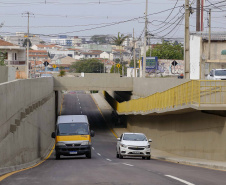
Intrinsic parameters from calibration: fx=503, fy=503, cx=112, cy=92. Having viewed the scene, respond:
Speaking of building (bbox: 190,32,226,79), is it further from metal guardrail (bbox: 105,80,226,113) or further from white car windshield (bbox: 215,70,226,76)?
metal guardrail (bbox: 105,80,226,113)

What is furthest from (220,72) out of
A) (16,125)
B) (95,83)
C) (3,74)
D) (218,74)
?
(95,83)

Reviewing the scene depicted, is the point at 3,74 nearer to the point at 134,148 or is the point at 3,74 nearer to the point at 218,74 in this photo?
the point at 134,148

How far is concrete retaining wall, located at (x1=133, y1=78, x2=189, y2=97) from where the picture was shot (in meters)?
39.5

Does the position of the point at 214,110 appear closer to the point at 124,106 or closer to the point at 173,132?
the point at 173,132

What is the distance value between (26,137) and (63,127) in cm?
351

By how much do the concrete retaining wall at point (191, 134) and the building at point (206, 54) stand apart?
990 inches

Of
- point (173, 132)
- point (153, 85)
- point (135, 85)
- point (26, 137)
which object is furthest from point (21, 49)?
point (26, 137)

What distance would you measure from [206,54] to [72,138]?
4699 centimetres

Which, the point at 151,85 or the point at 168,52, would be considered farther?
the point at 168,52

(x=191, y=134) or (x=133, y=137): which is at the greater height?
(x=191, y=134)

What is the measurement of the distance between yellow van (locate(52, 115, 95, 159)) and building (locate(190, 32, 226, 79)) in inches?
1653

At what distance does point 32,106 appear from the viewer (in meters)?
30.6

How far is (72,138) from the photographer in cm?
2908

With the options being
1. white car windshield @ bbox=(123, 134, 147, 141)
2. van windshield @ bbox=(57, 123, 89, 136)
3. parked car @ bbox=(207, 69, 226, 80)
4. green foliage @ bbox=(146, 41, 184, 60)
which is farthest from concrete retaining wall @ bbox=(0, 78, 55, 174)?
green foliage @ bbox=(146, 41, 184, 60)
